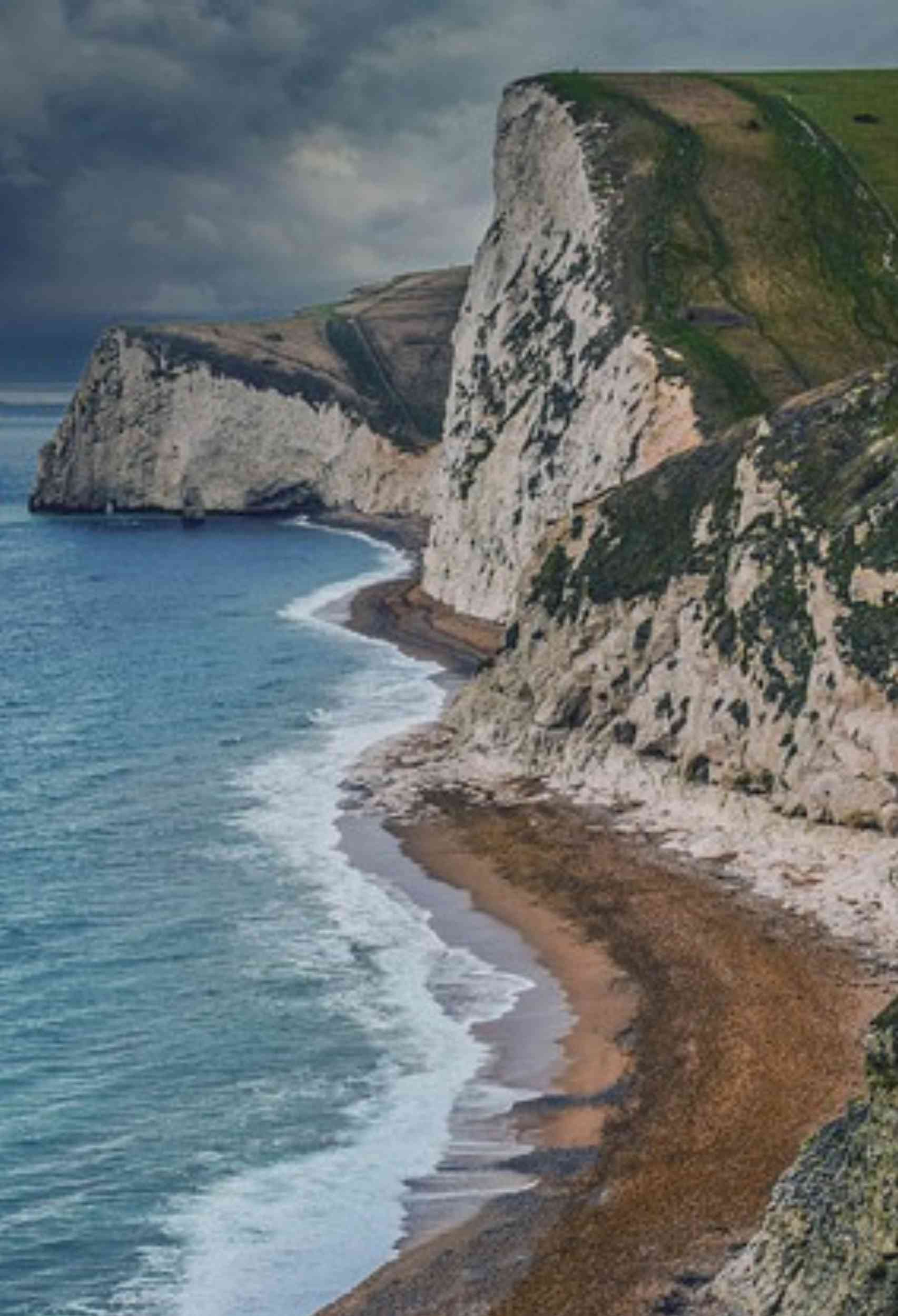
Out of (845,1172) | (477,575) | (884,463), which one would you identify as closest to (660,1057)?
(845,1172)

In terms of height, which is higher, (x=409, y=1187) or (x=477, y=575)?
(x=477, y=575)

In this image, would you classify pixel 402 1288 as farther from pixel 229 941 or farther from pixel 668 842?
pixel 668 842

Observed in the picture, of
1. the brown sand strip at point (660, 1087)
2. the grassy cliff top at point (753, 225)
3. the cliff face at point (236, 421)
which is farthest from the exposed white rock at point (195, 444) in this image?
the brown sand strip at point (660, 1087)

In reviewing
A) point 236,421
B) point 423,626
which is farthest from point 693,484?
point 236,421

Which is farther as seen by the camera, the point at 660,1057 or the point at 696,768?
the point at 696,768

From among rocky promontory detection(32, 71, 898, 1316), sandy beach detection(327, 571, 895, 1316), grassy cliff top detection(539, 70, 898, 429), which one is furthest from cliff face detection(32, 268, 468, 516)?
sandy beach detection(327, 571, 895, 1316)

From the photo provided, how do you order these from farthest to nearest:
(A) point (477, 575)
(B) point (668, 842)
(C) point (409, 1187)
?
1. (A) point (477, 575)
2. (B) point (668, 842)
3. (C) point (409, 1187)
